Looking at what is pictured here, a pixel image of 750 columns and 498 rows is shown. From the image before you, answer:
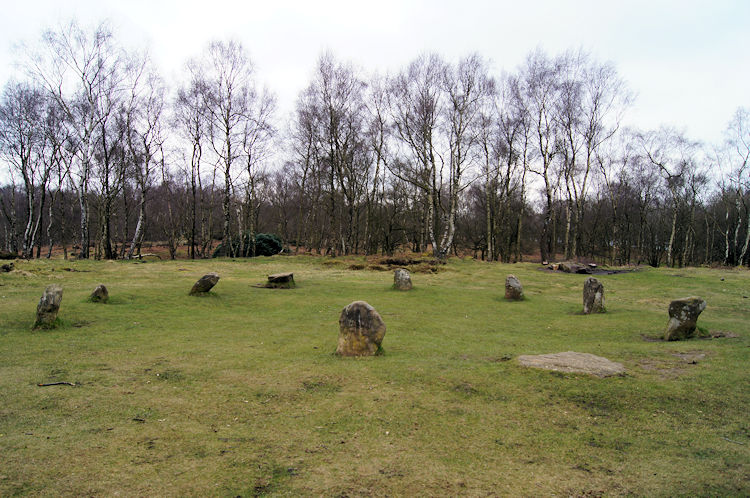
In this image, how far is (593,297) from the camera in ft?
39.1

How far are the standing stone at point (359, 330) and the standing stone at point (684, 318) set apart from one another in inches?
231

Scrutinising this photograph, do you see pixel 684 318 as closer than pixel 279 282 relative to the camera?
Yes

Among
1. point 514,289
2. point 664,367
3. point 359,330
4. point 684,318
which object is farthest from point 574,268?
point 359,330

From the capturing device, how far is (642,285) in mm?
17672

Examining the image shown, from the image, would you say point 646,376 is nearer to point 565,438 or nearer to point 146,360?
point 565,438

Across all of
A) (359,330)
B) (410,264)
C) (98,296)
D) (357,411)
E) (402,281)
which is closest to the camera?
(357,411)

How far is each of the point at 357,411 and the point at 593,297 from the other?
31.2ft

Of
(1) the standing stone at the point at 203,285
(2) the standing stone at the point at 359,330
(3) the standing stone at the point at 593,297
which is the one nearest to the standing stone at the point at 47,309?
(1) the standing stone at the point at 203,285

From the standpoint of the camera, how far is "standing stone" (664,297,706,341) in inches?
321

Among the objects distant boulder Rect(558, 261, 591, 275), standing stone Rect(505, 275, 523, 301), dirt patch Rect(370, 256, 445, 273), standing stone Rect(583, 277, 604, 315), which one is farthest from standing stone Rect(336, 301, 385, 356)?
distant boulder Rect(558, 261, 591, 275)

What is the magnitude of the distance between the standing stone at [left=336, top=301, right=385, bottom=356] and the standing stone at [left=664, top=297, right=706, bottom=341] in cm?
586

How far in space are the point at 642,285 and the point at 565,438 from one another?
649 inches

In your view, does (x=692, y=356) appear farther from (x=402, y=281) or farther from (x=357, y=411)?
(x=402, y=281)

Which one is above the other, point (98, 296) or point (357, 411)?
point (98, 296)
